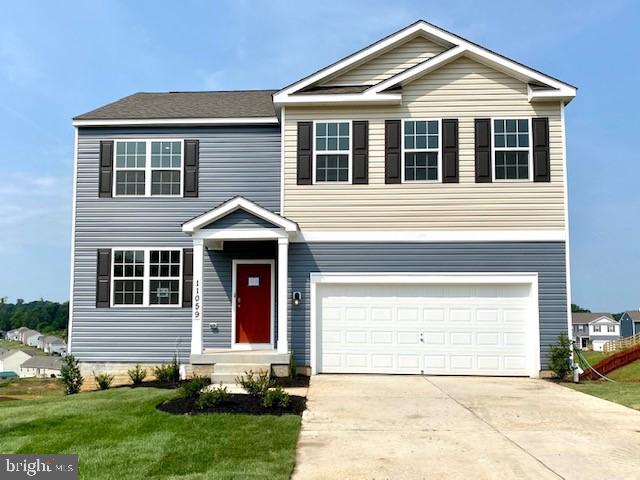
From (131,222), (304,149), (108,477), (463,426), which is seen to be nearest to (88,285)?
(131,222)

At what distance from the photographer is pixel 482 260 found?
12.5m

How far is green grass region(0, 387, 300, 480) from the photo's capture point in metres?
5.55

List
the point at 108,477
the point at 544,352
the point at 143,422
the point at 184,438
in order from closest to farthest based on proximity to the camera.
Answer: the point at 108,477 < the point at 184,438 < the point at 143,422 < the point at 544,352

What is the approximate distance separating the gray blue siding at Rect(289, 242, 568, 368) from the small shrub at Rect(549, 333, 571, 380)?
0.87 metres

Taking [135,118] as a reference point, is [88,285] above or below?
below

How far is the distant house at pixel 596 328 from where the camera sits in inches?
2990

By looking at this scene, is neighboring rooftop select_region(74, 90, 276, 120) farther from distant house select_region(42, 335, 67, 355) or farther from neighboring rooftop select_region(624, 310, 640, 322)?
distant house select_region(42, 335, 67, 355)

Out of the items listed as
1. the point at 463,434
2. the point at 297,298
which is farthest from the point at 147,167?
the point at 463,434

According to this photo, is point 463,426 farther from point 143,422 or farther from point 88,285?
point 88,285

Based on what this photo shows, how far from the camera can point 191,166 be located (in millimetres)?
13594

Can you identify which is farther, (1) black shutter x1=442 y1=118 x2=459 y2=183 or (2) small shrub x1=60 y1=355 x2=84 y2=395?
(1) black shutter x1=442 y1=118 x2=459 y2=183

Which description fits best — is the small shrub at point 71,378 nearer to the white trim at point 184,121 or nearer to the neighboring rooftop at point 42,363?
the white trim at point 184,121

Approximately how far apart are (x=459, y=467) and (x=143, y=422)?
4.32 meters

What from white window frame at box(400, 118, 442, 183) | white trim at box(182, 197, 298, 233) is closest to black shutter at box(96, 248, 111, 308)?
white trim at box(182, 197, 298, 233)
